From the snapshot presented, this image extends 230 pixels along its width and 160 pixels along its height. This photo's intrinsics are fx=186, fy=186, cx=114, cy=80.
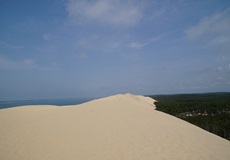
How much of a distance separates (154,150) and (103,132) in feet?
12.7

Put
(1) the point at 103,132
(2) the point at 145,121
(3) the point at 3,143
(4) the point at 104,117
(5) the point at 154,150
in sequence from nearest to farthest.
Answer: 1. (5) the point at 154,150
2. (3) the point at 3,143
3. (1) the point at 103,132
4. (2) the point at 145,121
5. (4) the point at 104,117

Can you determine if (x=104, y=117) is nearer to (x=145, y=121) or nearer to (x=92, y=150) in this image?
(x=145, y=121)

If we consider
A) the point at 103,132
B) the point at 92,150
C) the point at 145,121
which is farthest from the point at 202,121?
the point at 92,150

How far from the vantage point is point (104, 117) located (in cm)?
1573

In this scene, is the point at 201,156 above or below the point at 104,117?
below

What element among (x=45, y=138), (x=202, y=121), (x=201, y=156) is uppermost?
(x=45, y=138)

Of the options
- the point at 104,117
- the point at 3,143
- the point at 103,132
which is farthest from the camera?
the point at 104,117

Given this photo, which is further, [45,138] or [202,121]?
[202,121]

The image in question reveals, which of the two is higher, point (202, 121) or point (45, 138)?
point (45, 138)

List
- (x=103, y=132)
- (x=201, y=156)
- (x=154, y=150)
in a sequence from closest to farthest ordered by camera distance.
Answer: (x=201, y=156)
(x=154, y=150)
(x=103, y=132)

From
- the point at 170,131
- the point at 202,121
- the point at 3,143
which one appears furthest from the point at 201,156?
the point at 202,121

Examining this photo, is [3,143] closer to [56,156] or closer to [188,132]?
[56,156]

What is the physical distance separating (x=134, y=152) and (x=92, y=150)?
80.3 inches

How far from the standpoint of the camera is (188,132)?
12148 millimetres
